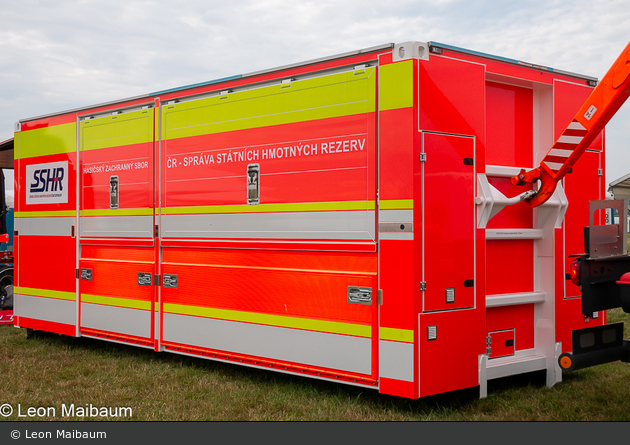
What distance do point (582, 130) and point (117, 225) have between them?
4.86 m

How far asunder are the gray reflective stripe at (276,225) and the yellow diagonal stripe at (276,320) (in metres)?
0.70

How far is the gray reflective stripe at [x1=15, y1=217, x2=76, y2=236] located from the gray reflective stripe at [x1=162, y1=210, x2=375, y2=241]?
5.90 feet

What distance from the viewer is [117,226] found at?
23.0 feet

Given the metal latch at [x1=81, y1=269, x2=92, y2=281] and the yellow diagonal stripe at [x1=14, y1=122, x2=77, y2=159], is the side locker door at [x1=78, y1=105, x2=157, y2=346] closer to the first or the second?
the metal latch at [x1=81, y1=269, x2=92, y2=281]

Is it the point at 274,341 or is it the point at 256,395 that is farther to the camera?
the point at 274,341

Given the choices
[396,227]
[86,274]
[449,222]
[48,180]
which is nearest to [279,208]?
[396,227]

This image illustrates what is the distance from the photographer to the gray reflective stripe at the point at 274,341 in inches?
195

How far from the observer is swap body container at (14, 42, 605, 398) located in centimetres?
470

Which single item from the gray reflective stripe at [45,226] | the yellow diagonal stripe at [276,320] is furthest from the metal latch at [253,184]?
the gray reflective stripe at [45,226]

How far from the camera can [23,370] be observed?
647cm

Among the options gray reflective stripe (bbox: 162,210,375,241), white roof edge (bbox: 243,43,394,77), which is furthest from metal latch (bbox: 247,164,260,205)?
white roof edge (bbox: 243,43,394,77)

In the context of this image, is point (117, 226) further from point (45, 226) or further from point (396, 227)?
point (396, 227)

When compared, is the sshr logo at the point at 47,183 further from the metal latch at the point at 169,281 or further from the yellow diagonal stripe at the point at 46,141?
the metal latch at the point at 169,281

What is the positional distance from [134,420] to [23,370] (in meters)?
2.36
